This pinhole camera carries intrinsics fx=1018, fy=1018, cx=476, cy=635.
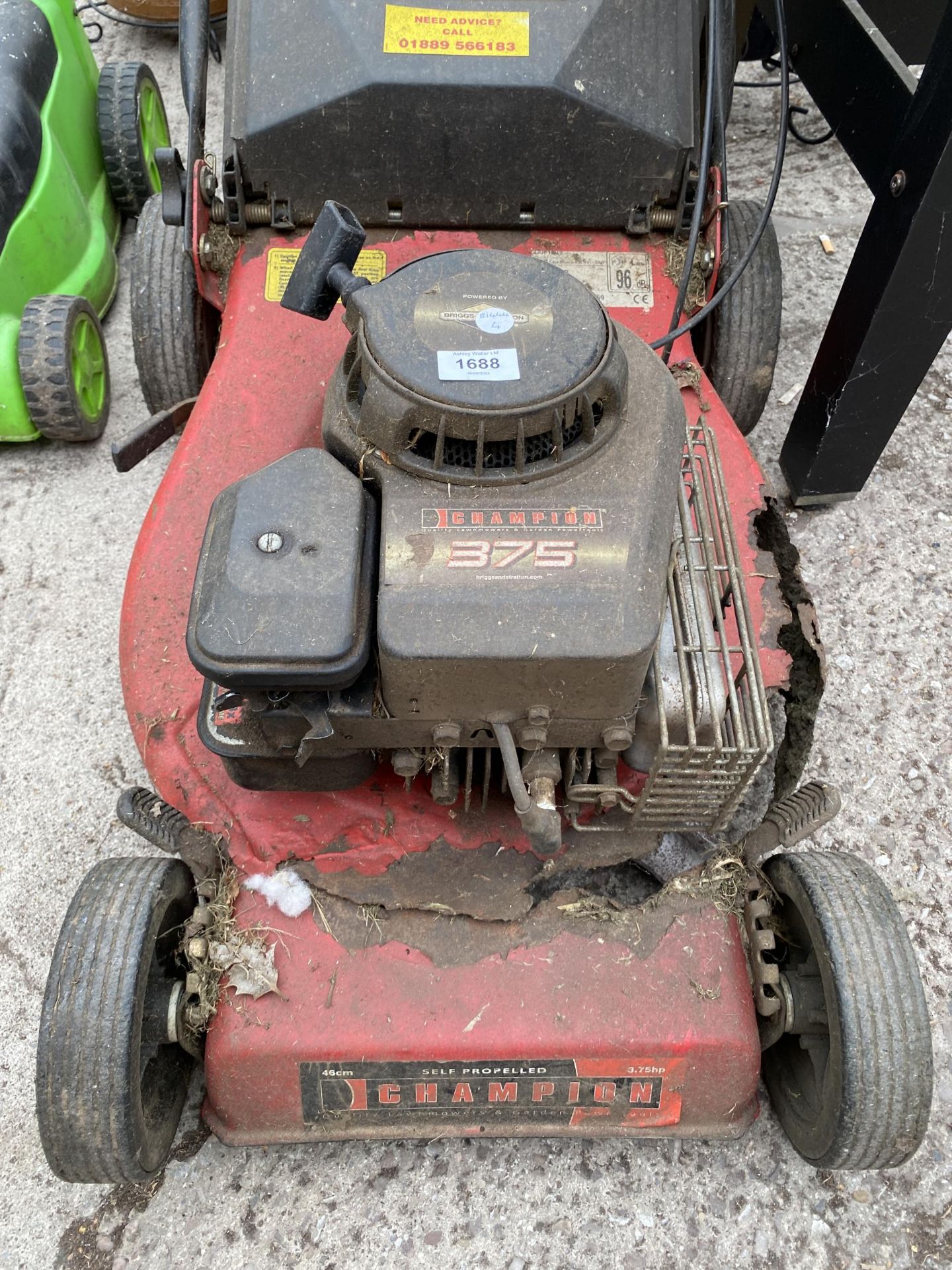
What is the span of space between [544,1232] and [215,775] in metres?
1.06

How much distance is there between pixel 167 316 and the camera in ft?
8.96

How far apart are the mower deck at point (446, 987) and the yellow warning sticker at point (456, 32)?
1541 mm

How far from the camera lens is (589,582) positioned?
5.00 ft

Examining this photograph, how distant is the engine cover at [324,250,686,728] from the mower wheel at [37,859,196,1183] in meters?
0.58

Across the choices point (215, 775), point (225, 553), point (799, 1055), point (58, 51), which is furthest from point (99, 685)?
point (58, 51)

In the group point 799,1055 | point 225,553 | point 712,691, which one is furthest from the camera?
point 799,1055

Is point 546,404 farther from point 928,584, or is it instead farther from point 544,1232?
point 928,584

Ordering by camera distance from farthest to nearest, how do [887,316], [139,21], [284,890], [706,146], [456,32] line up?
1. [139,21]
2. [887,316]
3. [456,32]
4. [706,146]
5. [284,890]

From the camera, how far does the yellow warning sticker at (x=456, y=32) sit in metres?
2.34

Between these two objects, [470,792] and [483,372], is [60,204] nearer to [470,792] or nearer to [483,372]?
[483,372]

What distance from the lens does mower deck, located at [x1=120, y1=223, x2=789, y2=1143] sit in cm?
169

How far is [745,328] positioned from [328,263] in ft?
4.46

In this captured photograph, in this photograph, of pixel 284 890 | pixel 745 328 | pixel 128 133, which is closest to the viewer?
pixel 284 890

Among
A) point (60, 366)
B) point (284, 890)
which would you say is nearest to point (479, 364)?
point (284, 890)
